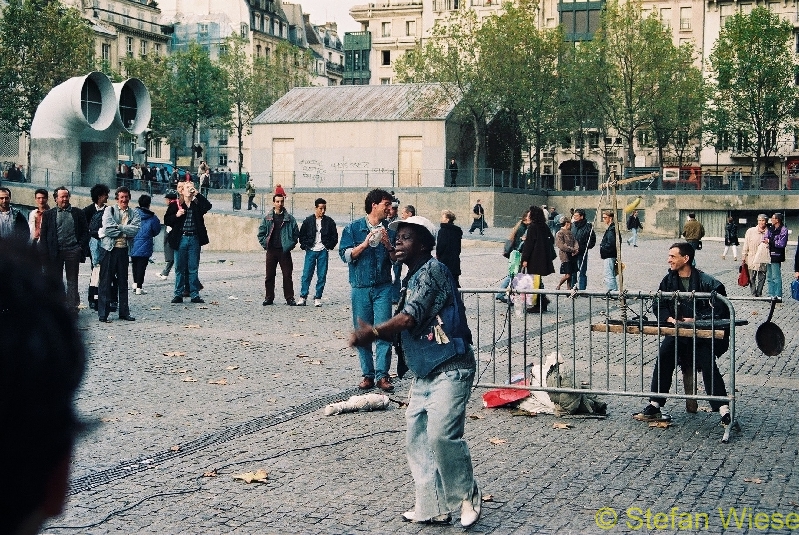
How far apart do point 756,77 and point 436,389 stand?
223 ft

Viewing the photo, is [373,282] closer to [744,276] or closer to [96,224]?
[96,224]

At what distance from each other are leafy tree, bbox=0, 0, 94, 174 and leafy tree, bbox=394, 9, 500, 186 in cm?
1939

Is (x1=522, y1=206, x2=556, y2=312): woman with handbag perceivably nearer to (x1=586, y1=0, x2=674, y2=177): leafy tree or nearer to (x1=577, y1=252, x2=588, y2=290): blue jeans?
(x1=577, y1=252, x2=588, y2=290): blue jeans

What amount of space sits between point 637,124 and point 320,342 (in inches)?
2280

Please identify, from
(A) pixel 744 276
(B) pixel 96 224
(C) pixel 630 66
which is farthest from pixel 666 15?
(B) pixel 96 224

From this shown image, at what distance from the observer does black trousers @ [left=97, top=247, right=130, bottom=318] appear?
15.0m

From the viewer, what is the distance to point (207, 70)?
251 ft

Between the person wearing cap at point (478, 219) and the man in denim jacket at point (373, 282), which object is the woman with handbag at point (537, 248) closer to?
the man in denim jacket at point (373, 282)

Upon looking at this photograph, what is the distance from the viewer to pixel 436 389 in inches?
239

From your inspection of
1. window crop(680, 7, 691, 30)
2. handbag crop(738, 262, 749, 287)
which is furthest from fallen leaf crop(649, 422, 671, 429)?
window crop(680, 7, 691, 30)

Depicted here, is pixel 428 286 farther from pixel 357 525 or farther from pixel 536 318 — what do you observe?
pixel 536 318

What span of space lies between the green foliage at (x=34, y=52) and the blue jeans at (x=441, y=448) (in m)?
57.6

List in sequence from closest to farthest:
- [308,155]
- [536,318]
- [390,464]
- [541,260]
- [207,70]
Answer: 1. [390,464]
2. [536,318]
3. [541,260]
4. [308,155]
5. [207,70]

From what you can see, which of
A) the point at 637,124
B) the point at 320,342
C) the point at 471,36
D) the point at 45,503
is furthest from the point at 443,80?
the point at 45,503
